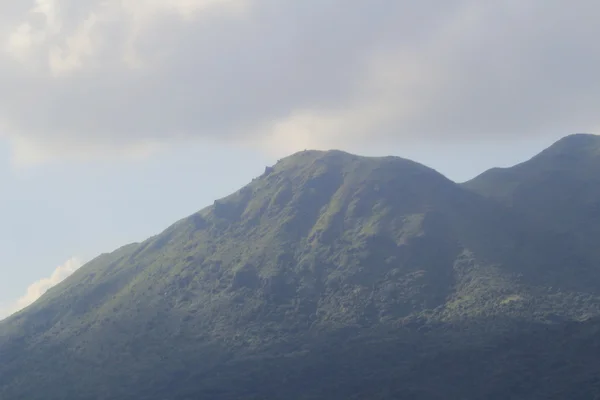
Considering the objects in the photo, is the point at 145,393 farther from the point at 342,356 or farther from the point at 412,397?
the point at 412,397

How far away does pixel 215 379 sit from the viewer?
19838 cm

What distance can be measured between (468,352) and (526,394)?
22944 millimetres

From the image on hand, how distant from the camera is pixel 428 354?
193000 millimetres

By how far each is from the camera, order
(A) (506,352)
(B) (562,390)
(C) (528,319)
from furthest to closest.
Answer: (C) (528,319) → (A) (506,352) → (B) (562,390)

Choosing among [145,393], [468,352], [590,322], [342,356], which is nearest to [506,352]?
[468,352]

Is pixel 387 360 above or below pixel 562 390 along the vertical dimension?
above

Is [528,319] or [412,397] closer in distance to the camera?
[412,397]

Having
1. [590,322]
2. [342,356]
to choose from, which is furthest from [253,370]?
[590,322]

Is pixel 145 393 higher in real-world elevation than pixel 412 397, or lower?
higher

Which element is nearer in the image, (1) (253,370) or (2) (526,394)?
(2) (526,394)

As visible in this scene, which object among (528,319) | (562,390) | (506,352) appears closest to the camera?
(562,390)

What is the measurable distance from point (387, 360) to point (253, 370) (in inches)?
1351

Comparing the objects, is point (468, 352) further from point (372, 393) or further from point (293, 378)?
point (293, 378)

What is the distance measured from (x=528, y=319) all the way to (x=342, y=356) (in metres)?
48.3
